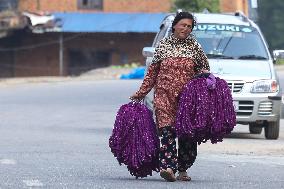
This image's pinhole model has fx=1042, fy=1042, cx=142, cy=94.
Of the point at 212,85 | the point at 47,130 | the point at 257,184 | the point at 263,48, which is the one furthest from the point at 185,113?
the point at 47,130

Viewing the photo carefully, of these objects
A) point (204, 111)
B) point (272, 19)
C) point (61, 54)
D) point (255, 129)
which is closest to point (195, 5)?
point (61, 54)

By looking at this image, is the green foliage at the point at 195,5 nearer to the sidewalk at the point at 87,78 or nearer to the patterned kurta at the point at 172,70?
the sidewalk at the point at 87,78

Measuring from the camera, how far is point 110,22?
174 ft

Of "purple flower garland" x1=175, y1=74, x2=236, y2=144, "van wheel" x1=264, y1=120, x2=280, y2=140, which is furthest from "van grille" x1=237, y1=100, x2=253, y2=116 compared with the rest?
"purple flower garland" x1=175, y1=74, x2=236, y2=144

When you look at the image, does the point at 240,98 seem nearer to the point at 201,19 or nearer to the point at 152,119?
the point at 201,19

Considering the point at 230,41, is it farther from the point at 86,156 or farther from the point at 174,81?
the point at 174,81

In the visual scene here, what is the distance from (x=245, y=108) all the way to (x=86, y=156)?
13.8 feet

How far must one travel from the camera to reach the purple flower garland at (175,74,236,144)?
9922 mm

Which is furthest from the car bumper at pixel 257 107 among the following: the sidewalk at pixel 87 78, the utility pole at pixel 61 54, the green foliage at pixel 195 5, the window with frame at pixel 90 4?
the window with frame at pixel 90 4

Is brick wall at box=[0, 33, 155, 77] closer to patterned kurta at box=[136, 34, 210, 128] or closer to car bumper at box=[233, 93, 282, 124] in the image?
car bumper at box=[233, 93, 282, 124]

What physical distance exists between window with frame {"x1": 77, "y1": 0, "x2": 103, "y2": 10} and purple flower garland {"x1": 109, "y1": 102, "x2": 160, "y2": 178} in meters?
44.9

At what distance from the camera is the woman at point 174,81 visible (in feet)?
33.0

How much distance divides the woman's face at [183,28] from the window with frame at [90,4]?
148ft

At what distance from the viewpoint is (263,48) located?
706 inches
